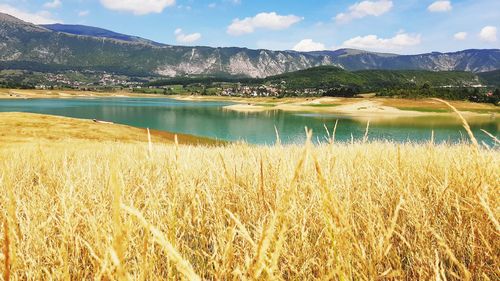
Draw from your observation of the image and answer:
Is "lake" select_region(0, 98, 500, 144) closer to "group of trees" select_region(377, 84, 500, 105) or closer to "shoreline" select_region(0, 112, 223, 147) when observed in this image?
"shoreline" select_region(0, 112, 223, 147)

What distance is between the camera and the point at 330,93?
169m

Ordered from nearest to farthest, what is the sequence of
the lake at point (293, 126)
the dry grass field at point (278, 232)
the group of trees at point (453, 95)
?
1. the dry grass field at point (278, 232)
2. the lake at point (293, 126)
3. the group of trees at point (453, 95)

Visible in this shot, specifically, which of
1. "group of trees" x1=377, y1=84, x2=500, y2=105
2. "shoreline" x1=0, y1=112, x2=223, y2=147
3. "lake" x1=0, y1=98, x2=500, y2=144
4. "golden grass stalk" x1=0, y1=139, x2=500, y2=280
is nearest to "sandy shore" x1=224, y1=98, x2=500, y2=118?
"lake" x1=0, y1=98, x2=500, y2=144

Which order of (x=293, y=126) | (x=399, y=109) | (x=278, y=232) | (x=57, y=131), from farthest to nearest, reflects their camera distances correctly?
1. (x=399, y=109)
2. (x=293, y=126)
3. (x=57, y=131)
4. (x=278, y=232)

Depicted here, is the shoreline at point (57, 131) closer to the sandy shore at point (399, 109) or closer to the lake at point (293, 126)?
the lake at point (293, 126)

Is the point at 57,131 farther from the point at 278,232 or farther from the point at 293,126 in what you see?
the point at 293,126

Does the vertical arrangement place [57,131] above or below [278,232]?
below

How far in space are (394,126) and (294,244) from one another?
243 feet

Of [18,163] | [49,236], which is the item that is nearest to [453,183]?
[49,236]

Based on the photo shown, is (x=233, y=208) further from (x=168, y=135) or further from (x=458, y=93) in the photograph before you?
(x=458, y=93)

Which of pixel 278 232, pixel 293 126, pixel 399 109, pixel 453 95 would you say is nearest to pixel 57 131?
pixel 278 232

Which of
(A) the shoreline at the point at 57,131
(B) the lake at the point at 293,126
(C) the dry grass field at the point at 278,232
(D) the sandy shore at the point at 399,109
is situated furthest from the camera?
(D) the sandy shore at the point at 399,109

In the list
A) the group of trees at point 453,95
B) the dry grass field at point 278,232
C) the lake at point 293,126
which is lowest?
the lake at point 293,126

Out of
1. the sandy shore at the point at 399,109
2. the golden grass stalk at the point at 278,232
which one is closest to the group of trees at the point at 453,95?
the sandy shore at the point at 399,109
